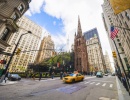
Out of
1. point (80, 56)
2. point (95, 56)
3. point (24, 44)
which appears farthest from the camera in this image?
point (95, 56)

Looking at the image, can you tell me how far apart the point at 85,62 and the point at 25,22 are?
7709 cm

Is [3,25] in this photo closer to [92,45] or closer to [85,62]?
[85,62]

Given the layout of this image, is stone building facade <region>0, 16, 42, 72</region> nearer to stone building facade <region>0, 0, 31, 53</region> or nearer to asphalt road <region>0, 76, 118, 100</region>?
stone building facade <region>0, 0, 31, 53</region>

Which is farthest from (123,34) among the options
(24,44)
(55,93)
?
(24,44)

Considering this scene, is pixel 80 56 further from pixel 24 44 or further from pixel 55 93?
pixel 24 44

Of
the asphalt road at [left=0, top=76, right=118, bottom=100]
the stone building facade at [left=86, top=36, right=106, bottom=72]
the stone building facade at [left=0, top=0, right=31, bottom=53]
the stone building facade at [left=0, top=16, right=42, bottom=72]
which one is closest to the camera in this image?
the asphalt road at [left=0, top=76, right=118, bottom=100]

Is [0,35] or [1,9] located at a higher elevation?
[1,9]

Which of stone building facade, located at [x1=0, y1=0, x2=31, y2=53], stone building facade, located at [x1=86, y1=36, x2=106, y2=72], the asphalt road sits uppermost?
stone building facade, located at [x1=86, y1=36, x2=106, y2=72]

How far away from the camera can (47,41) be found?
111 m

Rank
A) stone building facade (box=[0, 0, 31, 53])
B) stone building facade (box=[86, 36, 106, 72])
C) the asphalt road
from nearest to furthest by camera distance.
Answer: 1. the asphalt road
2. stone building facade (box=[0, 0, 31, 53])
3. stone building facade (box=[86, 36, 106, 72])

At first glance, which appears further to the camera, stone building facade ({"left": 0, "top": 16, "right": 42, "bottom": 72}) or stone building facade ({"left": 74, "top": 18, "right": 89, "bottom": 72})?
stone building facade ({"left": 0, "top": 16, "right": 42, "bottom": 72})

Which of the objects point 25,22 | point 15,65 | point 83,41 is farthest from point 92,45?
point 15,65

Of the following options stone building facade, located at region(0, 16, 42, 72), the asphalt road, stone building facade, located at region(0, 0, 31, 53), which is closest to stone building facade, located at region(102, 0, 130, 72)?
the asphalt road

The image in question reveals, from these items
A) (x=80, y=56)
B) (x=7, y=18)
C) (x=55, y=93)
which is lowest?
(x=55, y=93)
